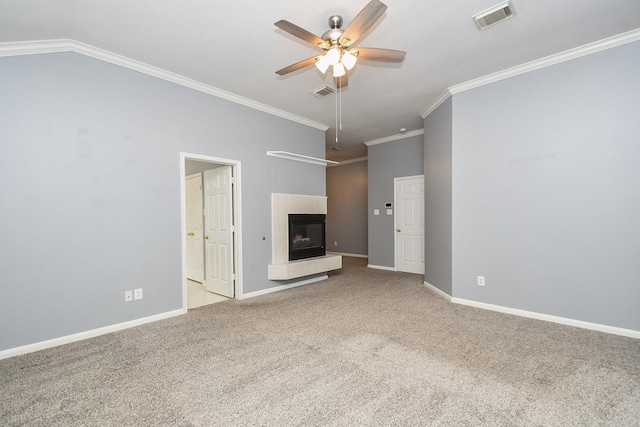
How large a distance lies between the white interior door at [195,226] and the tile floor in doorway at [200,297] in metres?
0.27

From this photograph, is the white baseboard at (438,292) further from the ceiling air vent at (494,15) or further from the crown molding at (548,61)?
the ceiling air vent at (494,15)

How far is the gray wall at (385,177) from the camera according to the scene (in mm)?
6137

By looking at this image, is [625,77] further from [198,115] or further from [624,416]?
[198,115]

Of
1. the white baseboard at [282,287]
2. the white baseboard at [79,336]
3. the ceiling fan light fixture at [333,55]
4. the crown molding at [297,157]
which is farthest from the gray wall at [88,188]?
the ceiling fan light fixture at [333,55]

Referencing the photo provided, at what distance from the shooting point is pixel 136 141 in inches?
130

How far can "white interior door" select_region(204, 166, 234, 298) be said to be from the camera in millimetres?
4387

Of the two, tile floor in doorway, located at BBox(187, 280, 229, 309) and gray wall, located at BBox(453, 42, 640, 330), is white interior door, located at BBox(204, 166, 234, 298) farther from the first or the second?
gray wall, located at BBox(453, 42, 640, 330)

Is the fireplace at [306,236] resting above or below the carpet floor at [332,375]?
above

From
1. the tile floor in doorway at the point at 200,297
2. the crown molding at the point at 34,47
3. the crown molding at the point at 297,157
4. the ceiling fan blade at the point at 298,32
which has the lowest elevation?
the tile floor in doorway at the point at 200,297

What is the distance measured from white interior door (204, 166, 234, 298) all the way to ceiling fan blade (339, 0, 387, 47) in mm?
2691

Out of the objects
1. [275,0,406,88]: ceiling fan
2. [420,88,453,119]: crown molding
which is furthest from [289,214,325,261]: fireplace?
[275,0,406,88]: ceiling fan

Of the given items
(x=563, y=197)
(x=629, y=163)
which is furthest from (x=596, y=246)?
(x=629, y=163)

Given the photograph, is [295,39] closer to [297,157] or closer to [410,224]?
[297,157]

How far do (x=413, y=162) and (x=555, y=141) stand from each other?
2.93 meters
